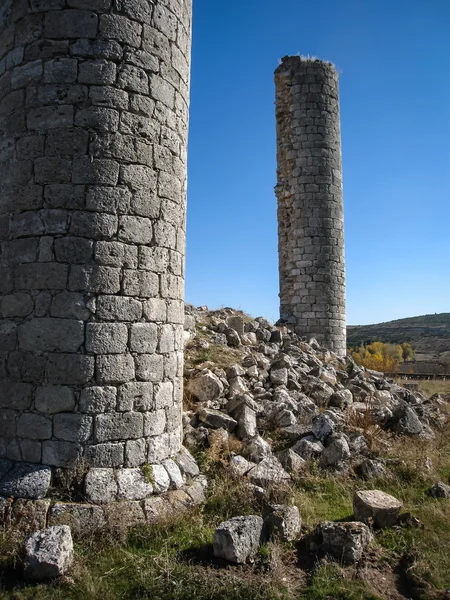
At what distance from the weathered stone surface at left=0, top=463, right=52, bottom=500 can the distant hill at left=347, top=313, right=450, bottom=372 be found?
157 ft

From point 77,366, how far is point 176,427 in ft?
4.40

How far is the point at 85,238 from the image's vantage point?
473 centimetres

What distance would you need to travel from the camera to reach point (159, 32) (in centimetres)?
Result: 533

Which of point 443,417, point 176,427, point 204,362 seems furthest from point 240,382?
point 443,417

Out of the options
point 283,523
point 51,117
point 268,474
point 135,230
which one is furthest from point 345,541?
point 51,117

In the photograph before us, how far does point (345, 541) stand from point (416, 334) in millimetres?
63613

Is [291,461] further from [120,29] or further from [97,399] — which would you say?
[120,29]

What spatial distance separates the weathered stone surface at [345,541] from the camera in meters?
4.11

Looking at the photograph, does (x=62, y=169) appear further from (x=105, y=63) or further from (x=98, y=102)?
(x=105, y=63)

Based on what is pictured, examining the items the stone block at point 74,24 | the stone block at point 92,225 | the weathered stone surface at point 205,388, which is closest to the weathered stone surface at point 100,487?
the stone block at point 92,225

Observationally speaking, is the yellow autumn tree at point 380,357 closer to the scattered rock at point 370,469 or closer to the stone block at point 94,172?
the scattered rock at point 370,469

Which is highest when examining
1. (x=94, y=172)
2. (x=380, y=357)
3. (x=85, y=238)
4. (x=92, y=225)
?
(x=94, y=172)

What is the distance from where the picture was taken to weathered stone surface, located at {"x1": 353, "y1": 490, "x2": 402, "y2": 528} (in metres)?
4.73

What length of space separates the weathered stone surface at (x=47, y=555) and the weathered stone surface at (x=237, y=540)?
47.1 inches
